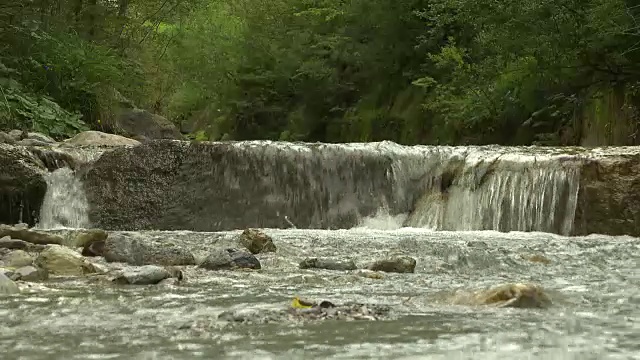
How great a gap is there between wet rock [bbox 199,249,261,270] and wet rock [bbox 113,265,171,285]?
778 millimetres

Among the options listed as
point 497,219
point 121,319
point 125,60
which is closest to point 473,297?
point 121,319

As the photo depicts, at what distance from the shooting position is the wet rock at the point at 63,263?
6.08 m

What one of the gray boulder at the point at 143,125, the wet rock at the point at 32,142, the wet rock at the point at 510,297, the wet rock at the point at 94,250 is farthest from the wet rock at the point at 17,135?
the wet rock at the point at 510,297

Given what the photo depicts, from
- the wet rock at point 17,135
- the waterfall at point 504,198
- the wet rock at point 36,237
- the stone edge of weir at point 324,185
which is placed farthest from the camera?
the wet rock at point 17,135

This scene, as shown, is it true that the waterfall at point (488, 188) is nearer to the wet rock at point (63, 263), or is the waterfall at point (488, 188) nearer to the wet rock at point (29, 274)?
the wet rock at point (63, 263)

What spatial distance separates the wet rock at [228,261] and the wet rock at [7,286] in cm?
163

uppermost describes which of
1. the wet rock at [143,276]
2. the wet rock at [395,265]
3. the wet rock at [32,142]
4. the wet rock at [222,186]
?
the wet rock at [32,142]

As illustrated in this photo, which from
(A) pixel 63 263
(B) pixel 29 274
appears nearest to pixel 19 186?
(A) pixel 63 263

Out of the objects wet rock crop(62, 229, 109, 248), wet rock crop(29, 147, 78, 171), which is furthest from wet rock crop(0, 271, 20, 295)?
wet rock crop(29, 147, 78, 171)

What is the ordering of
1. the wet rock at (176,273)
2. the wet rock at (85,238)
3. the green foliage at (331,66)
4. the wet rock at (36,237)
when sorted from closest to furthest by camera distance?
the wet rock at (176,273) < the wet rock at (85,238) < the wet rock at (36,237) < the green foliage at (331,66)

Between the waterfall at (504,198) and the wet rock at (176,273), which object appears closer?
the wet rock at (176,273)

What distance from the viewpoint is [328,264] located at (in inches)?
255

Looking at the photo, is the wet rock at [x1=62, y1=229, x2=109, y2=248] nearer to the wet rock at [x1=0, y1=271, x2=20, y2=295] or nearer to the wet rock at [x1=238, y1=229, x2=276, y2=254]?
the wet rock at [x1=238, y1=229, x2=276, y2=254]

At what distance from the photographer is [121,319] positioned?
4117 millimetres
